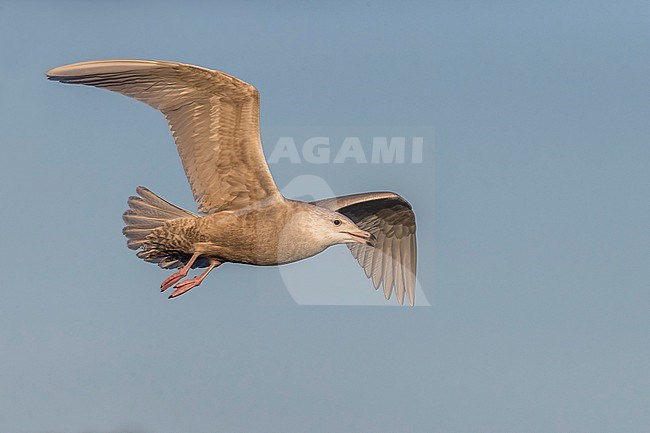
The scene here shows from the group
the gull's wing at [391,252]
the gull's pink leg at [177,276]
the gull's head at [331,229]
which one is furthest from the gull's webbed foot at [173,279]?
the gull's wing at [391,252]

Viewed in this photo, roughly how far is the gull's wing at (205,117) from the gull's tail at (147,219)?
548 millimetres

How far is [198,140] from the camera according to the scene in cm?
1728

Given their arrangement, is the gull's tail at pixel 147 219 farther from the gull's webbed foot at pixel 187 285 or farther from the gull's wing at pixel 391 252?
the gull's wing at pixel 391 252

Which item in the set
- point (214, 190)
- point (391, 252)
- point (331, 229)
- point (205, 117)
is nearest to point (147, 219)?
point (214, 190)

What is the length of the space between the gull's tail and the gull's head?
1.83 m

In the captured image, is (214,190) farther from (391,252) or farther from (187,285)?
(391,252)

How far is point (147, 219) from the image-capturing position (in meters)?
18.1

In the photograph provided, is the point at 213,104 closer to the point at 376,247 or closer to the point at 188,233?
the point at 188,233

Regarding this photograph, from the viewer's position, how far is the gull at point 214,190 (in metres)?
16.6

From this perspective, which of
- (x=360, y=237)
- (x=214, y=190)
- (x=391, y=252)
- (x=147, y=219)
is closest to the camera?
(x=360, y=237)

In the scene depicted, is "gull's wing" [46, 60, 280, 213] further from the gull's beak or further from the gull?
the gull's beak

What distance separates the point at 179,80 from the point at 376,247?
6.16 m

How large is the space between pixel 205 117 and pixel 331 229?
2202 millimetres

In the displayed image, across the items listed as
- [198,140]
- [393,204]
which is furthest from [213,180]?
[393,204]
